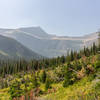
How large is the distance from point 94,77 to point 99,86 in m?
4.36

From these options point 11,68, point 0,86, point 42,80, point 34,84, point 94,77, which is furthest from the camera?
point 11,68

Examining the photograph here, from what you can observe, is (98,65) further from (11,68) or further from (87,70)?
(11,68)

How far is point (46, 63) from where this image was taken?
373ft

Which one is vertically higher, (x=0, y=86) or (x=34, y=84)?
(x=34, y=84)

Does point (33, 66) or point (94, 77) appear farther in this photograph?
point (33, 66)

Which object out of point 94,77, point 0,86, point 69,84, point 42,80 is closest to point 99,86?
point 94,77

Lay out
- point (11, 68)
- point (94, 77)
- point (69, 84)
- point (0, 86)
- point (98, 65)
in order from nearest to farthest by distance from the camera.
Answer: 1. point (94, 77)
2. point (98, 65)
3. point (69, 84)
4. point (0, 86)
5. point (11, 68)

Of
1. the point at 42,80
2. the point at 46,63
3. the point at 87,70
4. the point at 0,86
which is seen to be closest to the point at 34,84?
the point at 42,80

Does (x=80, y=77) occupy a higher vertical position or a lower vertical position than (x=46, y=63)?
higher

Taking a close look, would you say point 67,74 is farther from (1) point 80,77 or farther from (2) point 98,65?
(2) point 98,65

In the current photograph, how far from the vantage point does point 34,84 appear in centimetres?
3672

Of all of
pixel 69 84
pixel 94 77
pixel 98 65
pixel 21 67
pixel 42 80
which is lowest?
pixel 21 67

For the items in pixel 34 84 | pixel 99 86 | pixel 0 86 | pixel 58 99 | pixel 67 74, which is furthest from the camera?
pixel 0 86

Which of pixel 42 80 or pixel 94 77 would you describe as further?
pixel 42 80
